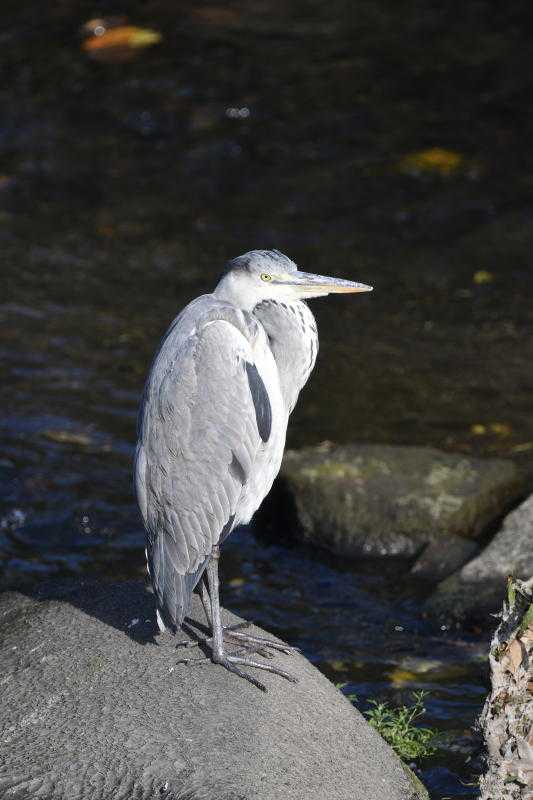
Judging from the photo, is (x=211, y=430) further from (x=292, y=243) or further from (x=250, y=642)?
(x=292, y=243)

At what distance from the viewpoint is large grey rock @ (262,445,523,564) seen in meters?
6.14

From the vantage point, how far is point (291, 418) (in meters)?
7.36

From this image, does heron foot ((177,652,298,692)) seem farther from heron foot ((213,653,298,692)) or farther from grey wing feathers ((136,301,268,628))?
grey wing feathers ((136,301,268,628))

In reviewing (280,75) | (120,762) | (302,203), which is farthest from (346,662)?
(280,75)

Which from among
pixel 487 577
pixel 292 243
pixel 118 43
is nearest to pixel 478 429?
pixel 487 577

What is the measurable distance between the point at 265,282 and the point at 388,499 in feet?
7.21

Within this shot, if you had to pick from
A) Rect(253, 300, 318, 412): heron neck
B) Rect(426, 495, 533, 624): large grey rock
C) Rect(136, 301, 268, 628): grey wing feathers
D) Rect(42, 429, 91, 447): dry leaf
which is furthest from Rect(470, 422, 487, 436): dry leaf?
Rect(136, 301, 268, 628): grey wing feathers

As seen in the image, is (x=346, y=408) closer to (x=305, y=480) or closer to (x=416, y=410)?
(x=416, y=410)

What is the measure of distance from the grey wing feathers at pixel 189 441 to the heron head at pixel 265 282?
6.8 inches

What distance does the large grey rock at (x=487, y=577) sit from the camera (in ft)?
18.0

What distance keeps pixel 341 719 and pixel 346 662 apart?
135cm

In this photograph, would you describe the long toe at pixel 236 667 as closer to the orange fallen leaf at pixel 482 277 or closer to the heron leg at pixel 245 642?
the heron leg at pixel 245 642

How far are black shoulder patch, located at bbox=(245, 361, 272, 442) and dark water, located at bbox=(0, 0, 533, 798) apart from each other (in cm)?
136

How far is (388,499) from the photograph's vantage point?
618 centimetres
